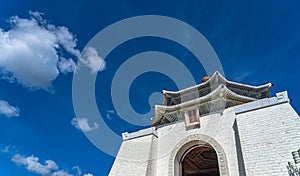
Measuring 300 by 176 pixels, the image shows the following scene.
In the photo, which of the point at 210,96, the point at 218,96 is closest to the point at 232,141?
the point at 218,96

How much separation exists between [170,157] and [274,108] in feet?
15.1

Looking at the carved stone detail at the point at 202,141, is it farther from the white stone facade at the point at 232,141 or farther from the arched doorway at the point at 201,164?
the arched doorway at the point at 201,164

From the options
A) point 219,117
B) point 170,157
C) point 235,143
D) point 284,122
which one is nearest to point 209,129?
point 219,117

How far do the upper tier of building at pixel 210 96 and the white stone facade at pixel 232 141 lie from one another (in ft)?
1.91

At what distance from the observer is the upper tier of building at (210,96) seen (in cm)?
1056

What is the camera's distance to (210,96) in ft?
34.9

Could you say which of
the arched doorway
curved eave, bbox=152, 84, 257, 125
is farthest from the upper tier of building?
the arched doorway

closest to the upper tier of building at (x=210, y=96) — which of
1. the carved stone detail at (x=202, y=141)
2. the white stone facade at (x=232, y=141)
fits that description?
the white stone facade at (x=232, y=141)

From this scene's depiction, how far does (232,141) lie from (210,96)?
244cm

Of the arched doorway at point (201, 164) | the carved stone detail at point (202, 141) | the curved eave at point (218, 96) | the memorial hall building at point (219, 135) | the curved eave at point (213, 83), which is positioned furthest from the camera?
the arched doorway at point (201, 164)

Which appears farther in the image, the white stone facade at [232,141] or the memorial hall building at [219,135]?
the memorial hall building at [219,135]

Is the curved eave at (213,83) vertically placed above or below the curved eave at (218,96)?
above

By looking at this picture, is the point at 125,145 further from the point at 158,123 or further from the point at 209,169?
the point at 209,169

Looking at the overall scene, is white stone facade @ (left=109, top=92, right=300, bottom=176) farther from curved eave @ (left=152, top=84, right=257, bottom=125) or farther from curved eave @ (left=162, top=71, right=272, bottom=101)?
curved eave @ (left=162, top=71, right=272, bottom=101)
